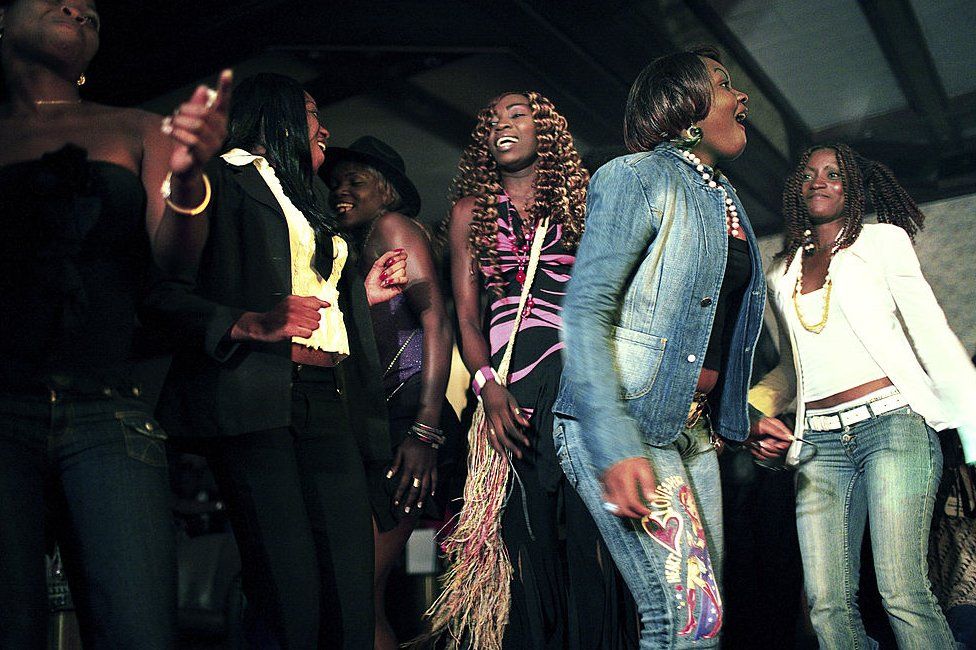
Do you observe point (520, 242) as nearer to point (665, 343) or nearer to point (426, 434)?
point (426, 434)

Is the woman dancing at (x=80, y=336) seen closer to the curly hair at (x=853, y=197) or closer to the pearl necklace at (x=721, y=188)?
the pearl necklace at (x=721, y=188)

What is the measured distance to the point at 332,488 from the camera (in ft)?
7.25

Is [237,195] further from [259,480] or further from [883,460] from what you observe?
[883,460]

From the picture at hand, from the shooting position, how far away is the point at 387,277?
2682mm

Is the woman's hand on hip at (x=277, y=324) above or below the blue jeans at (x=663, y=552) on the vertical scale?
above

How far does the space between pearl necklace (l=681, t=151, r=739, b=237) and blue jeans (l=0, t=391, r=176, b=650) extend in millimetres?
1400

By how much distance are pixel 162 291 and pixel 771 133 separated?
3.33 m

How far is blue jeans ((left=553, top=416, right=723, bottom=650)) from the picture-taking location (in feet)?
5.81

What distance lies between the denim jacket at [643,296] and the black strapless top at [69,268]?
90 cm

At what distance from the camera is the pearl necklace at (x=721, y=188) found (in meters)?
2.18

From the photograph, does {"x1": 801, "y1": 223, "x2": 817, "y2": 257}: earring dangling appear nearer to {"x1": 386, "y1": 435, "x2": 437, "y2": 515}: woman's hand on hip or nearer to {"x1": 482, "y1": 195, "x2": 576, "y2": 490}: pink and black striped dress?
{"x1": 482, "y1": 195, "x2": 576, "y2": 490}: pink and black striped dress

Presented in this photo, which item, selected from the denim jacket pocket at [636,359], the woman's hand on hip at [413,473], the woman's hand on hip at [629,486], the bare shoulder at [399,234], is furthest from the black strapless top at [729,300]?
the bare shoulder at [399,234]

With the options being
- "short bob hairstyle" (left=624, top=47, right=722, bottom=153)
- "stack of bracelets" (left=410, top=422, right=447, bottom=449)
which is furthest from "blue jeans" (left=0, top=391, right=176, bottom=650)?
"short bob hairstyle" (left=624, top=47, right=722, bottom=153)

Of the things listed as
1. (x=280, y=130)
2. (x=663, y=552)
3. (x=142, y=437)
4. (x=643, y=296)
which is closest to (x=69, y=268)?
(x=142, y=437)
